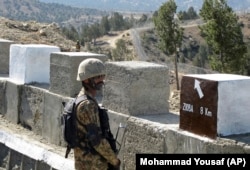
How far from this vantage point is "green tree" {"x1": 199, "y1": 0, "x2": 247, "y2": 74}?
20.1 meters

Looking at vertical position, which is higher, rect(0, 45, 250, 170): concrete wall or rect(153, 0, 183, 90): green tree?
rect(153, 0, 183, 90): green tree

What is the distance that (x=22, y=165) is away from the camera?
19.4 feet

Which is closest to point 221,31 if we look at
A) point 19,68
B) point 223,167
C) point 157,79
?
point 19,68

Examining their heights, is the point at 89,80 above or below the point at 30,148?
above

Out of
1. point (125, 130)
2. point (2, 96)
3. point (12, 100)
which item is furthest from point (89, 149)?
point (2, 96)

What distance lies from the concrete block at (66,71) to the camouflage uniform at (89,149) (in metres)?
2.73

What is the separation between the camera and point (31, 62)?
7281 millimetres

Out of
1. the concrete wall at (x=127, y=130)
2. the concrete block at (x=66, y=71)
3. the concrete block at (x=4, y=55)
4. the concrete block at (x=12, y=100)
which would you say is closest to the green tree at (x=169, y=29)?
the concrete block at (x=4, y=55)

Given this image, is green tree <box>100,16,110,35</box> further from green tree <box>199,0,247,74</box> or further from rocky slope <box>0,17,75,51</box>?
rocky slope <box>0,17,75,51</box>

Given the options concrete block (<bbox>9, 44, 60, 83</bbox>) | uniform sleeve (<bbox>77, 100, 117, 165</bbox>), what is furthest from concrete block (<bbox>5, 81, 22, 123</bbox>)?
uniform sleeve (<bbox>77, 100, 117, 165</bbox>)

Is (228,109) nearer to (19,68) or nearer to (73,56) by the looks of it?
(73,56)

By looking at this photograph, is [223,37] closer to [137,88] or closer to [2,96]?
[2,96]

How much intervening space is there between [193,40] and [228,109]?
64.9 metres

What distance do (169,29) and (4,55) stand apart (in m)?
19.2
